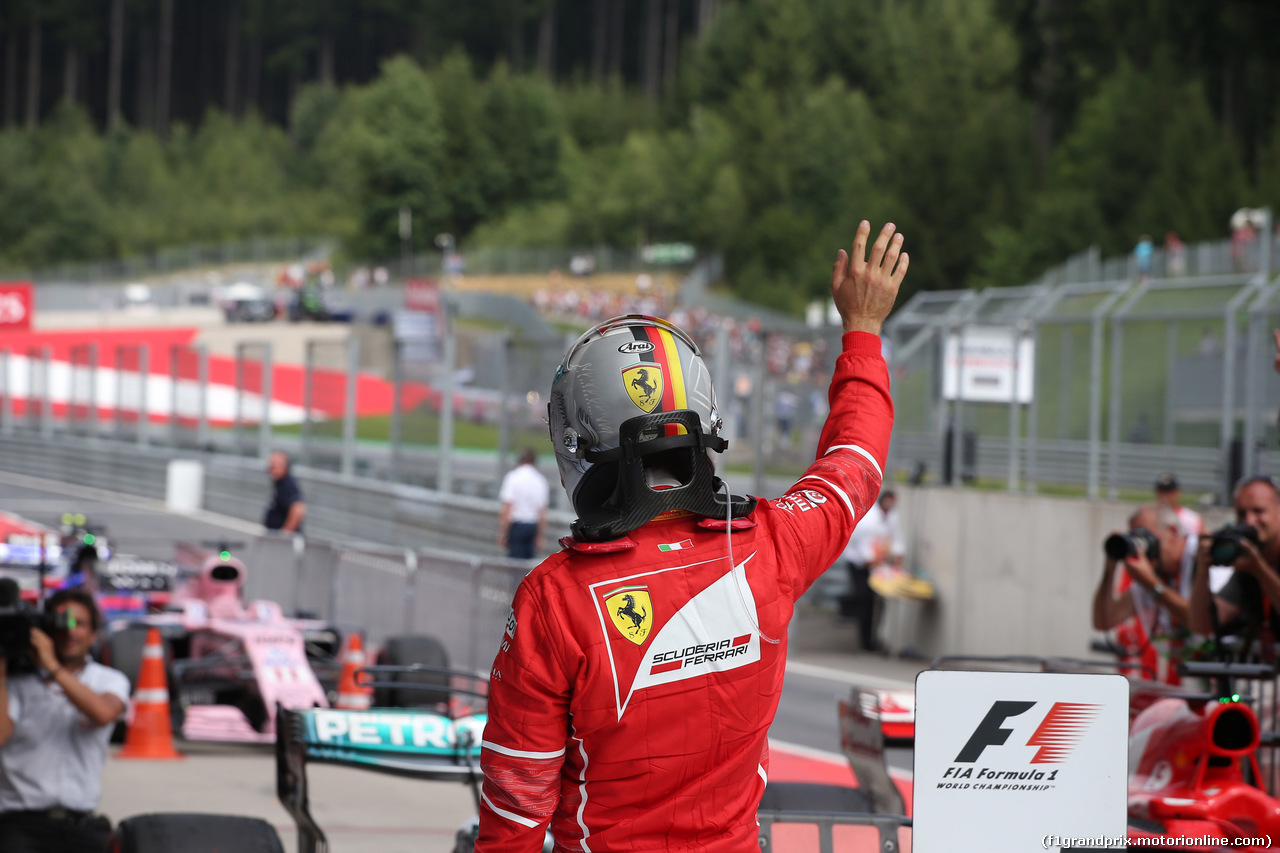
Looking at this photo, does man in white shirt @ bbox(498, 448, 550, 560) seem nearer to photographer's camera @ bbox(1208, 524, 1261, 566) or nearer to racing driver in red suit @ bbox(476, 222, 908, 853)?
photographer's camera @ bbox(1208, 524, 1261, 566)

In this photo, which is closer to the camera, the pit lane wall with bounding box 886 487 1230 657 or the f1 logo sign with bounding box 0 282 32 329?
the pit lane wall with bounding box 886 487 1230 657

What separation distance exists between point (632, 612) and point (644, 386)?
0.38 metres

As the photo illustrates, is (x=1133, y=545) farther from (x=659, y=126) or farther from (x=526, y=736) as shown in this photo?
(x=659, y=126)

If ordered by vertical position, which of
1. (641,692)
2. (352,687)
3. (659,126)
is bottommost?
(352,687)

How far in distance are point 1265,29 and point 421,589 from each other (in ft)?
144

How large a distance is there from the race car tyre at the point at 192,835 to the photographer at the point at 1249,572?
122 inches

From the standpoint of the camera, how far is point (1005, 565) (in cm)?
1403

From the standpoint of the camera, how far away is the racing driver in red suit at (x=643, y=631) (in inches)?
95.4

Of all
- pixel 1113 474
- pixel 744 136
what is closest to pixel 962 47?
pixel 744 136

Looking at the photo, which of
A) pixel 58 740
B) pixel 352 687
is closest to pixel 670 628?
pixel 58 740

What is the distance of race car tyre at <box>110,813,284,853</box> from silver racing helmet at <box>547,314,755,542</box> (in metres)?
2.22

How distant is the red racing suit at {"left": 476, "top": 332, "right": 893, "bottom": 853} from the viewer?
2420mm

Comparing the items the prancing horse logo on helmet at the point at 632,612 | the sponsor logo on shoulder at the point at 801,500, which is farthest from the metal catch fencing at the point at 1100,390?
the prancing horse logo on helmet at the point at 632,612

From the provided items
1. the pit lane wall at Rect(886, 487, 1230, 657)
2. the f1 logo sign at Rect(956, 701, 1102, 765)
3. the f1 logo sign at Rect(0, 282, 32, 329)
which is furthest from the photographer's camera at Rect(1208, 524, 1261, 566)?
the f1 logo sign at Rect(0, 282, 32, 329)
